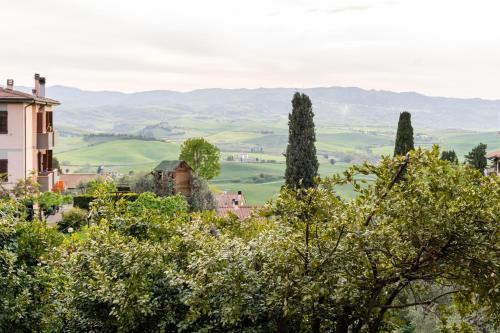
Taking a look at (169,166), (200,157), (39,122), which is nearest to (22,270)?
(39,122)

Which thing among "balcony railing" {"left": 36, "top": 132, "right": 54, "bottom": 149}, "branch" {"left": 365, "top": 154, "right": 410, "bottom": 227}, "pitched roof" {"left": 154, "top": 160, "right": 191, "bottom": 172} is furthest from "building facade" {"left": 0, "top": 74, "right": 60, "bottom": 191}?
"branch" {"left": 365, "top": 154, "right": 410, "bottom": 227}

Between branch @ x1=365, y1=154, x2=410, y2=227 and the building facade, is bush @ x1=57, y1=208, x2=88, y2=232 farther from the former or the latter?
branch @ x1=365, y1=154, x2=410, y2=227

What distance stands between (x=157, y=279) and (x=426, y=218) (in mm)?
3772

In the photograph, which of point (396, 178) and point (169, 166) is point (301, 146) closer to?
point (169, 166)

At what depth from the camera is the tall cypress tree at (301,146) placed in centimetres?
4550

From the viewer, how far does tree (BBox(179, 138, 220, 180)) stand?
2990 inches

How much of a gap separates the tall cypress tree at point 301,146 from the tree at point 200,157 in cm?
2979

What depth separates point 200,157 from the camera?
76.6 m

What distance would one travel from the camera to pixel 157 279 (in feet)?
30.5

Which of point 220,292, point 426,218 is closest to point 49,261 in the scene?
point 220,292

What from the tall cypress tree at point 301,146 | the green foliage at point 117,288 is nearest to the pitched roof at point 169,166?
the tall cypress tree at point 301,146

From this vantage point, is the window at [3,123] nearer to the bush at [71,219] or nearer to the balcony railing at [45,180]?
the balcony railing at [45,180]

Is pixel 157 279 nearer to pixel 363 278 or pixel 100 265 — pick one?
pixel 100 265

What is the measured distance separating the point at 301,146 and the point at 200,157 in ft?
105
